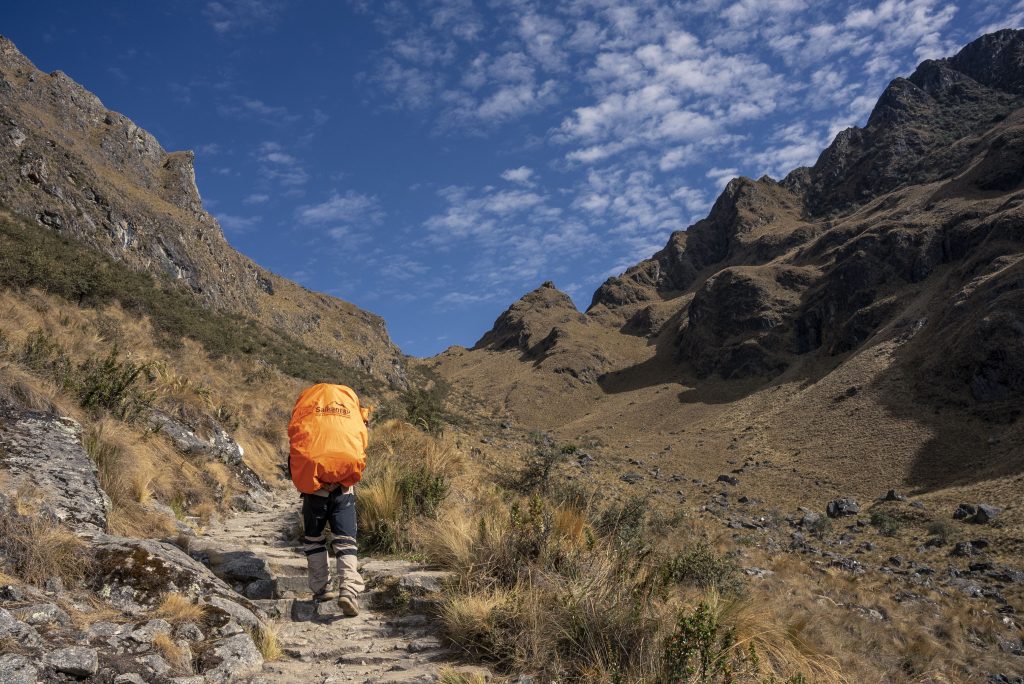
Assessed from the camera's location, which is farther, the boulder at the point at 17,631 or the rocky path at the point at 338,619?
the rocky path at the point at 338,619

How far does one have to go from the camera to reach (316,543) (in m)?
4.64

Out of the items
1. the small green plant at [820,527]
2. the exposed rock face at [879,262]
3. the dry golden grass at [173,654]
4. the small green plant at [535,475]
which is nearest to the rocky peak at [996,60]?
the exposed rock face at [879,262]

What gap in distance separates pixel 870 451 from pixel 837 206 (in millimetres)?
A: 104657

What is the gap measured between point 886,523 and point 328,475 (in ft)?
102

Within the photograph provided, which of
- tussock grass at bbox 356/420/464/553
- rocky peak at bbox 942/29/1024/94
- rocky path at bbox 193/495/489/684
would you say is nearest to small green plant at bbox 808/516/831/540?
tussock grass at bbox 356/420/464/553

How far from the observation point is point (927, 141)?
121875mm

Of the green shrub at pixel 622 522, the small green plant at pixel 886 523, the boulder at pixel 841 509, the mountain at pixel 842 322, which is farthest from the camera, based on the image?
the mountain at pixel 842 322

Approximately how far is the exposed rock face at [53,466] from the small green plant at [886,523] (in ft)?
101

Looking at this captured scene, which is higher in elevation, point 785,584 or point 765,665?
point 765,665

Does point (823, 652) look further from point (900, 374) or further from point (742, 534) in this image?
point (900, 374)

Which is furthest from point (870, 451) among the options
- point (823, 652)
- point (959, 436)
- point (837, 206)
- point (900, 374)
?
point (837, 206)

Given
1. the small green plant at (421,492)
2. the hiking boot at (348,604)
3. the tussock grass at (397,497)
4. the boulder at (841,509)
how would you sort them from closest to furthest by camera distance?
the hiking boot at (348,604), the tussock grass at (397,497), the small green plant at (421,492), the boulder at (841,509)

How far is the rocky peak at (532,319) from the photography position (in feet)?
455

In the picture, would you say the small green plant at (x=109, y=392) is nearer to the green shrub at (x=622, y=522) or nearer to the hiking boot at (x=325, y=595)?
the hiking boot at (x=325, y=595)
